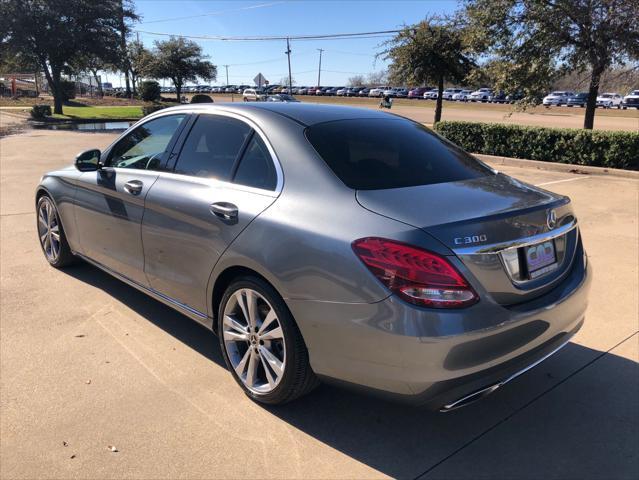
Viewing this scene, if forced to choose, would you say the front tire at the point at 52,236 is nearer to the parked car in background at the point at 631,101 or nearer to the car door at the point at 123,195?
the car door at the point at 123,195

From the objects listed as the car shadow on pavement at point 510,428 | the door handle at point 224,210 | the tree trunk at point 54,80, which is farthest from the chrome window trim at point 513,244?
the tree trunk at point 54,80

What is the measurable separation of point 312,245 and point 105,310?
8.27ft

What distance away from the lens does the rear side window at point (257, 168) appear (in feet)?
9.86

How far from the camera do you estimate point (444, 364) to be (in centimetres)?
231

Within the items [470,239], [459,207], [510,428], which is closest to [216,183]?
[459,207]

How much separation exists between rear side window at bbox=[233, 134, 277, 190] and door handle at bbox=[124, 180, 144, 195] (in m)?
0.96

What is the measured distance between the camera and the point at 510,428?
9.43 feet

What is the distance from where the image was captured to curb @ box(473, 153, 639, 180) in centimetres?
1167

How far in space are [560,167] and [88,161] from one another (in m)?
11.4

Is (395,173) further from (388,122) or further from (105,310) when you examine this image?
(105,310)

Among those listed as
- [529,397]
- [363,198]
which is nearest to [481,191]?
[363,198]

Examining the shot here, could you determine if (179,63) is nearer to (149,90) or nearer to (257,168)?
(149,90)

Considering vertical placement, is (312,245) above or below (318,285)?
above

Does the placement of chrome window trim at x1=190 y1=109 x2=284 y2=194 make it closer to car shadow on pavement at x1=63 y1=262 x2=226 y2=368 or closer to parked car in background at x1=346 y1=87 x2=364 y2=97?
car shadow on pavement at x1=63 y1=262 x2=226 y2=368
